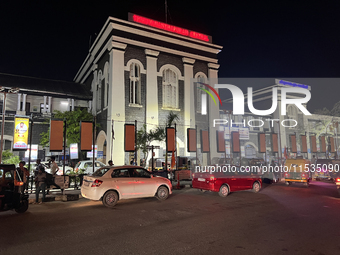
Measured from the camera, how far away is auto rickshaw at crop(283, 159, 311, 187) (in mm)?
16706

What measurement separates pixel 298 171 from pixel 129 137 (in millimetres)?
12002

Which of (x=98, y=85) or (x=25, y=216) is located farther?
(x=98, y=85)

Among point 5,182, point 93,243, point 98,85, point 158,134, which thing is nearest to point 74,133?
point 98,85

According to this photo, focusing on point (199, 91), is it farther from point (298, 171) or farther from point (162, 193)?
point (162, 193)

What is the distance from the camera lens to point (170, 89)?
2852cm

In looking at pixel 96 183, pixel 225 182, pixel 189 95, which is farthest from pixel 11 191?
pixel 189 95

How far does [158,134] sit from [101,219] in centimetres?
1563

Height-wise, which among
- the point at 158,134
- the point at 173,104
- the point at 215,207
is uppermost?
the point at 173,104

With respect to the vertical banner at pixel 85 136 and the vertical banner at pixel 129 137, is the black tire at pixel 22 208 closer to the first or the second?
the vertical banner at pixel 85 136

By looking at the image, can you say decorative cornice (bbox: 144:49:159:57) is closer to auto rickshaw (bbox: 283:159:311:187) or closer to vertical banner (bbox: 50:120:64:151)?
vertical banner (bbox: 50:120:64:151)

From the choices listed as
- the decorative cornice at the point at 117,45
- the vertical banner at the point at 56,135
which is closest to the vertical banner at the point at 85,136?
the vertical banner at the point at 56,135

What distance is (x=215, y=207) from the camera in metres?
9.73

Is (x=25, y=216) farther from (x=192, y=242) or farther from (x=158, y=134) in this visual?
(x=158, y=134)

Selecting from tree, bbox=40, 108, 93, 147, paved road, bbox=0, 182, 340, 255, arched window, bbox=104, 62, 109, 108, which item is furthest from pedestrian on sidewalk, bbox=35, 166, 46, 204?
tree, bbox=40, 108, 93, 147
